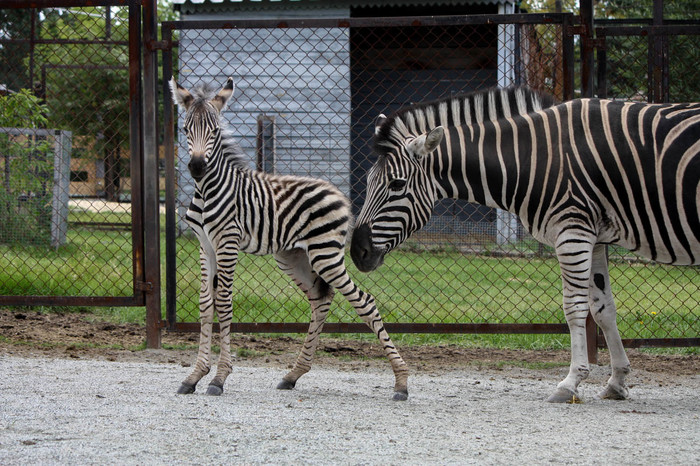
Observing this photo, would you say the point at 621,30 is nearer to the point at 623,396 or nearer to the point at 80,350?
the point at 623,396

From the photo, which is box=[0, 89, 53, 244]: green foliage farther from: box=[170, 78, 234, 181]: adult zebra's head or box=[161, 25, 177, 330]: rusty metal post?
box=[170, 78, 234, 181]: adult zebra's head

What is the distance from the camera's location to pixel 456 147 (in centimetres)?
525

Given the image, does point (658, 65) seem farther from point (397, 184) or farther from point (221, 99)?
point (221, 99)

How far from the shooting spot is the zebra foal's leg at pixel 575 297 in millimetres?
4844

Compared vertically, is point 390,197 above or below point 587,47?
below

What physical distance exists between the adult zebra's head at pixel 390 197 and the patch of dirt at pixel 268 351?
1294mm

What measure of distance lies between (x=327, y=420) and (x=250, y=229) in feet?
5.22

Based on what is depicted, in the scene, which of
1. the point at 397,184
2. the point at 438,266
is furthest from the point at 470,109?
the point at 438,266

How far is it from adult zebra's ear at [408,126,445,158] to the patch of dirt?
1.85 meters

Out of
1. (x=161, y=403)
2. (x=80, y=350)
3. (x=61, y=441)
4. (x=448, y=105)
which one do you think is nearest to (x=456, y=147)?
(x=448, y=105)

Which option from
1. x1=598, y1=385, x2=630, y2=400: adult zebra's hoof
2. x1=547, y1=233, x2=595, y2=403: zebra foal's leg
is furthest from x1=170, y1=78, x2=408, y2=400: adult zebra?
x1=598, y1=385, x2=630, y2=400: adult zebra's hoof

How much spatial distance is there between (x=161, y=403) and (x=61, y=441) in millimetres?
894

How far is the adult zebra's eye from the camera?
517cm

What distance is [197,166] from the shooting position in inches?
194
